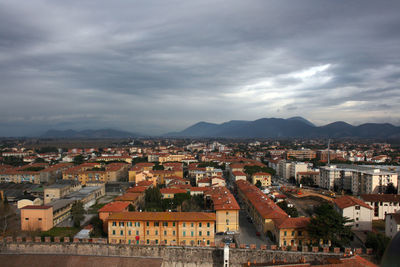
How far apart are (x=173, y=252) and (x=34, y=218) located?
9.69 metres

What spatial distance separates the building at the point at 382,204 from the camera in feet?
67.4

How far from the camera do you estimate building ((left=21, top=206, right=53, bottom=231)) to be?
17.8m

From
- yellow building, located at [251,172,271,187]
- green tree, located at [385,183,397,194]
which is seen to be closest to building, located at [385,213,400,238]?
green tree, located at [385,183,397,194]

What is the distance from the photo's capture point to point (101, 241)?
49.4 ft

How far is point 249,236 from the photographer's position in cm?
1734

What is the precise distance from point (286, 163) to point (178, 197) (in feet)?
77.4

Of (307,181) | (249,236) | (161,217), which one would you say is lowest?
(307,181)

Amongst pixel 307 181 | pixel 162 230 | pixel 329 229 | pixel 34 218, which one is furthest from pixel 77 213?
pixel 307 181

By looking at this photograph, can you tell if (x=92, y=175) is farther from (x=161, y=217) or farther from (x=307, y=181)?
(x=307, y=181)

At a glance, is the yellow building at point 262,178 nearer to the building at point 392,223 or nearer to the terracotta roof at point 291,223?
the terracotta roof at point 291,223

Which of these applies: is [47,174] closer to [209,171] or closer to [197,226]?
[209,171]

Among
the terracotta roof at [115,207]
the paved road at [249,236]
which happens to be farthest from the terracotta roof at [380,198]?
the terracotta roof at [115,207]

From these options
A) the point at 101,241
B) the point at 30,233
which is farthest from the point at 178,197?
the point at 30,233

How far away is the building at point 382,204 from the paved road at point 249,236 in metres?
8.81
